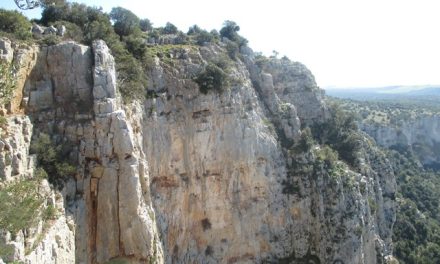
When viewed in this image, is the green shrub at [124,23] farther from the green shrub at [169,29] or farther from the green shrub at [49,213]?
the green shrub at [49,213]

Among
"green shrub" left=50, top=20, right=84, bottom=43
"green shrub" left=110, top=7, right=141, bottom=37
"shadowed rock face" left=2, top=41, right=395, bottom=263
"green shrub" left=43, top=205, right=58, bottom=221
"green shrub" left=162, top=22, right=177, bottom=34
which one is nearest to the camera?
"green shrub" left=43, top=205, right=58, bottom=221

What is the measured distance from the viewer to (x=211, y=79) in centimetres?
4500

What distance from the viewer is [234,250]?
151 feet

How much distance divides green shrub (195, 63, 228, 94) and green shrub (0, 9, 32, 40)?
1774 centimetres

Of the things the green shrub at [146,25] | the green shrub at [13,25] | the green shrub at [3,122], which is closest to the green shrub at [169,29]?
the green shrub at [146,25]

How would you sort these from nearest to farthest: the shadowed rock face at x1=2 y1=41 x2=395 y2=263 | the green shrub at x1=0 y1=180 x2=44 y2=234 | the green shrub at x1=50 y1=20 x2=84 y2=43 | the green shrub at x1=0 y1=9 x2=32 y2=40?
the green shrub at x1=0 y1=180 x2=44 y2=234
the shadowed rock face at x1=2 y1=41 x2=395 y2=263
the green shrub at x1=0 y1=9 x2=32 y2=40
the green shrub at x1=50 y1=20 x2=84 y2=43

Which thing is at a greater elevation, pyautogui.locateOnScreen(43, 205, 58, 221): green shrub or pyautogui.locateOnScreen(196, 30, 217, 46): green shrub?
pyautogui.locateOnScreen(196, 30, 217, 46): green shrub

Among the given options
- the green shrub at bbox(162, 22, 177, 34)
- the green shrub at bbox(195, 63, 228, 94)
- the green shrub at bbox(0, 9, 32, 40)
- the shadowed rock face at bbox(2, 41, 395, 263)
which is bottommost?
the shadowed rock face at bbox(2, 41, 395, 263)

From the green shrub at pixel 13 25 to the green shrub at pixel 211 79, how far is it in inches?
698

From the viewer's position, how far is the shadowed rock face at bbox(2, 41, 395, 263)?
98.2 ft

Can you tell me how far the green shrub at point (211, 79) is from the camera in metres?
44.7

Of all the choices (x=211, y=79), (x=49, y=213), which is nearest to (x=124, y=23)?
(x=211, y=79)

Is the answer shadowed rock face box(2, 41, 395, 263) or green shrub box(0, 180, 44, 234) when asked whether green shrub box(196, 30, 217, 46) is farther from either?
green shrub box(0, 180, 44, 234)

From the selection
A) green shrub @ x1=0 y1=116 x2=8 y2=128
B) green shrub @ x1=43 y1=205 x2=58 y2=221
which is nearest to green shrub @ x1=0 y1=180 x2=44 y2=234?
green shrub @ x1=43 y1=205 x2=58 y2=221
